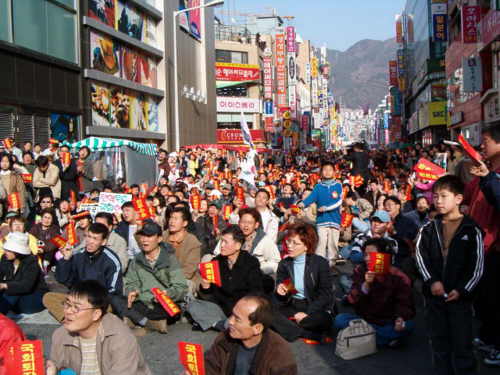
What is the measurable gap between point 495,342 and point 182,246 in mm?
3830

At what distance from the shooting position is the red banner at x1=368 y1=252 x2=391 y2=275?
20.3 feet

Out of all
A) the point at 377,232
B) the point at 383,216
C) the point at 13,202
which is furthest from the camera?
the point at 13,202

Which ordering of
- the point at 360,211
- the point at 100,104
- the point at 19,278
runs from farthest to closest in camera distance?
the point at 100,104 < the point at 360,211 < the point at 19,278

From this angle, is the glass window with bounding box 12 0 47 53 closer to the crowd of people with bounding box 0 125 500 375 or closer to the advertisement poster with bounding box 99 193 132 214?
the crowd of people with bounding box 0 125 500 375

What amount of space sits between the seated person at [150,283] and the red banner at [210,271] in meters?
A: 0.51

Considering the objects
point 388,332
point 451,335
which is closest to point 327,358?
point 388,332

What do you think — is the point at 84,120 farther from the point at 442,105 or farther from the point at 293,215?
the point at 442,105

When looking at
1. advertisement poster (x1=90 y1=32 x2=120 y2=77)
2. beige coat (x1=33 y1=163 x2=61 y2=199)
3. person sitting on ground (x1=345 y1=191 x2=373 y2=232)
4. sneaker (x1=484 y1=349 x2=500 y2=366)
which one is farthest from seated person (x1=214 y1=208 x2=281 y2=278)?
advertisement poster (x1=90 y1=32 x2=120 y2=77)

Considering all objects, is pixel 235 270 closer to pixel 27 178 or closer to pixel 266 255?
pixel 266 255

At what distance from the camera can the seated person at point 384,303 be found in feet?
20.5

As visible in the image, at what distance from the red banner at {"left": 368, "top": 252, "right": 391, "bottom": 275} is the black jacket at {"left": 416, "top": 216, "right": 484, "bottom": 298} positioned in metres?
1.58

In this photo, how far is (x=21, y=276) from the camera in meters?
7.67

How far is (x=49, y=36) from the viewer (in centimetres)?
2070

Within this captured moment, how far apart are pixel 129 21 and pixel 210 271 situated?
2340 cm
